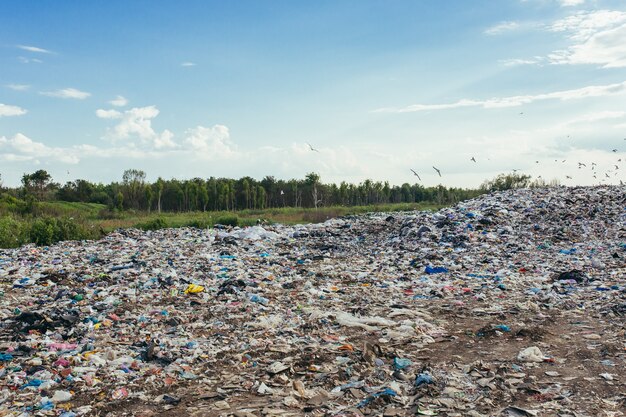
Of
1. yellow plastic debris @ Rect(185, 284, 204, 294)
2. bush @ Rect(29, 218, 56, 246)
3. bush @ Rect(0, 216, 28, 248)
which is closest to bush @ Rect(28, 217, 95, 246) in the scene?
bush @ Rect(29, 218, 56, 246)

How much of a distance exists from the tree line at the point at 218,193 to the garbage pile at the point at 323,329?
28.0 metres

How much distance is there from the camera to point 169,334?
4.97 meters

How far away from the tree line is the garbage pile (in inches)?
1101

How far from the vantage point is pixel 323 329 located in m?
5.00

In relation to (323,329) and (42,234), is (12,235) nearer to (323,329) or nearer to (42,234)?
(42,234)

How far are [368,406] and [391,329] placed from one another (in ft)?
5.64

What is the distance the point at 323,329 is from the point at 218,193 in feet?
133

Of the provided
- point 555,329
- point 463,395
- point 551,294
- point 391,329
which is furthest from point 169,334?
point 551,294

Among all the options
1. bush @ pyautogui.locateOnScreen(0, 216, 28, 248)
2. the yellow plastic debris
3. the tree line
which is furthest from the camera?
the tree line

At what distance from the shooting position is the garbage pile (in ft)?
11.5

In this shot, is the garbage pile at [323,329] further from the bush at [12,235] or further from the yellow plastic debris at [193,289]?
the bush at [12,235]

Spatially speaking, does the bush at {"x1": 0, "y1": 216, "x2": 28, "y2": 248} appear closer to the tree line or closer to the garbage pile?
the garbage pile

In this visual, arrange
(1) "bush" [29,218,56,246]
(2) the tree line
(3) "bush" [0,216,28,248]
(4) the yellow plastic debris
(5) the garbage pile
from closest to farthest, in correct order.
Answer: (5) the garbage pile, (4) the yellow plastic debris, (3) "bush" [0,216,28,248], (1) "bush" [29,218,56,246], (2) the tree line

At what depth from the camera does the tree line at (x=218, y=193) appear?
1563 inches
